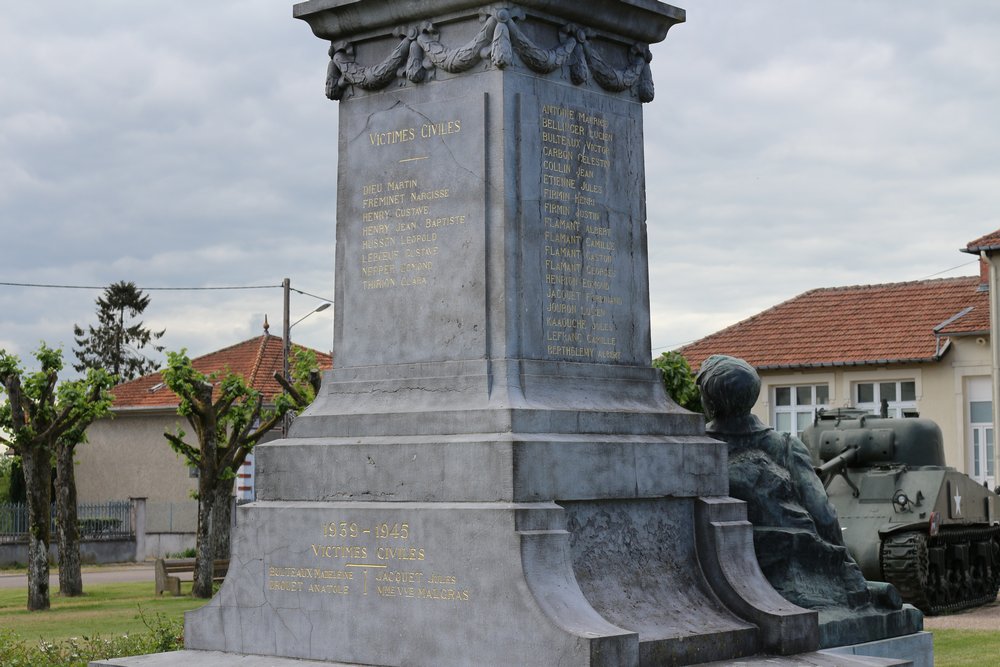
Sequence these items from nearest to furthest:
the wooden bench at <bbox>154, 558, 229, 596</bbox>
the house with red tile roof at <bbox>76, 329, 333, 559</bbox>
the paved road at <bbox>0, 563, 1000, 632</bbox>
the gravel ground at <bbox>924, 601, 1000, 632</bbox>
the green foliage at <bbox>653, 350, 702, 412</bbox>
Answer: the gravel ground at <bbox>924, 601, 1000, 632</bbox> → the paved road at <bbox>0, 563, 1000, 632</bbox> → the wooden bench at <bbox>154, 558, 229, 596</bbox> → the green foliage at <bbox>653, 350, 702, 412</bbox> → the house with red tile roof at <bbox>76, 329, 333, 559</bbox>

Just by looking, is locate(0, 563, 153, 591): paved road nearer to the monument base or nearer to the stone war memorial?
the monument base

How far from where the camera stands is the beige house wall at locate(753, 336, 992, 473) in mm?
34969

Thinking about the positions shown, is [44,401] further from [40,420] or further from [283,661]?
[283,661]

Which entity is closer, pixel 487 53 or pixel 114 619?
pixel 487 53

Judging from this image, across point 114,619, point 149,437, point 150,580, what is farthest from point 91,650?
point 149,437

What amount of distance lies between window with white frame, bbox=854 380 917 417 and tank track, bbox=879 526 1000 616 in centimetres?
1052

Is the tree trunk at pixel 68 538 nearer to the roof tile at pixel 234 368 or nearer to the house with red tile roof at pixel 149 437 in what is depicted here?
the roof tile at pixel 234 368

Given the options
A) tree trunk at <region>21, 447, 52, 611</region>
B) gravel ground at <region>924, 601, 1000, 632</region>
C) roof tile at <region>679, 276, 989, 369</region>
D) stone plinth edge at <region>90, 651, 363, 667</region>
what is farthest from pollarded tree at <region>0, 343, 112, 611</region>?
roof tile at <region>679, 276, 989, 369</region>

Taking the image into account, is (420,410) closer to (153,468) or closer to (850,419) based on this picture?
(850,419)

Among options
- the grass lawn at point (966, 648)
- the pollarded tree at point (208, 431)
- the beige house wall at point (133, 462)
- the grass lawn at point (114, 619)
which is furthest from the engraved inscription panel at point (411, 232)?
the beige house wall at point (133, 462)

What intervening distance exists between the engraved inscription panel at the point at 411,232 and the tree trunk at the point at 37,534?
50.8 feet

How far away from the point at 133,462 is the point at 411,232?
Result: 38194mm

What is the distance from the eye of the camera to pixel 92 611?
21.8 m

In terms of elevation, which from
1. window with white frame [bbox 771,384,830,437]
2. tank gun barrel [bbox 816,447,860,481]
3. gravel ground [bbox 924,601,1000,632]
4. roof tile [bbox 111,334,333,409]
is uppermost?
roof tile [bbox 111,334,333,409]
